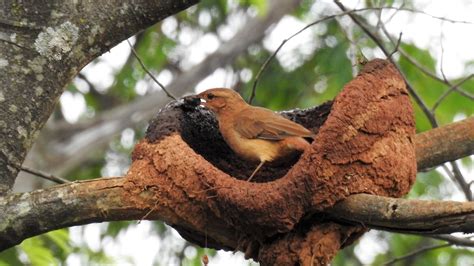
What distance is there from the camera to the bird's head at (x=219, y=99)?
6.39 metres

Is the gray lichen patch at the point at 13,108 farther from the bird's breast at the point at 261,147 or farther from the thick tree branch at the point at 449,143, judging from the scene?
the thick tree branch at the point at 449,143

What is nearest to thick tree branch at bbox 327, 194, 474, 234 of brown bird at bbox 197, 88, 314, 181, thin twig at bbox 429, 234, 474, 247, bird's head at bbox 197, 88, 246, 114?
brown bird at bbox 197, 88, 314, 181

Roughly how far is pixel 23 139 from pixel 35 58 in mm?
422

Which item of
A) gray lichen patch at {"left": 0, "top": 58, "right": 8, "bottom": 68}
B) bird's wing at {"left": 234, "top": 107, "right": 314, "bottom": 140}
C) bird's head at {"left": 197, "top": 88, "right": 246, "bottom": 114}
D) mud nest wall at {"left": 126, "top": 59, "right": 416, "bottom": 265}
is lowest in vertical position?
mud nest wall at {"left": 126, "top": 59, "right": 416, "bottom": 265}

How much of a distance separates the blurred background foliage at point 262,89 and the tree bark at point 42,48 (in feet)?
5.43

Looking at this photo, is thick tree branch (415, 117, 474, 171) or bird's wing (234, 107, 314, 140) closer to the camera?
thick tree branch (415, 117, 474, 171)

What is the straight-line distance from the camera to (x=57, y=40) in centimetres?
463

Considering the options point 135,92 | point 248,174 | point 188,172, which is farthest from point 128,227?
point 188,172

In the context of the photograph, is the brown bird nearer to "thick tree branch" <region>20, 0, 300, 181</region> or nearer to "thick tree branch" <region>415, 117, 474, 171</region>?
"thick tree branch" <region>415, 117, 474, 171</region>

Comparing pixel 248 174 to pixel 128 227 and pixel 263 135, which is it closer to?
pixel 263 135

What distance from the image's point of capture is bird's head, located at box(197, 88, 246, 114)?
639 cm

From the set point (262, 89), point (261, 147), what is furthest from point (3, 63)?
point (262, 89)

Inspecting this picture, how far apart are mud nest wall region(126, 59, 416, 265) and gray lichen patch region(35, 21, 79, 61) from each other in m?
0.72

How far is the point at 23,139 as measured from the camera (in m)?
4.56
